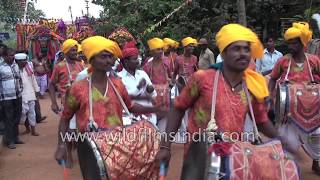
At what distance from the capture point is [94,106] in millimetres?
4238

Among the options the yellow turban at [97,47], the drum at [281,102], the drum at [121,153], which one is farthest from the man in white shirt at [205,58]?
the drum at [121,153]

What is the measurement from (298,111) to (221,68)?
2506 mm

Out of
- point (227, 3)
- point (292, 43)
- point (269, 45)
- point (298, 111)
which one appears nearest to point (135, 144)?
point (298, 111)

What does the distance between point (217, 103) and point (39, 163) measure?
492 cm

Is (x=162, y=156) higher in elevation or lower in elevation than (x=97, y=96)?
lower

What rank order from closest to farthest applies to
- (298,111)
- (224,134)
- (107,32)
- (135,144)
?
(224,134)
(135,144)
(298,111)
(107,32)

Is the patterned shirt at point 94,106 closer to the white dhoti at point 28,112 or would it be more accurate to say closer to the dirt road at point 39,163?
the dirt road at point 39,163

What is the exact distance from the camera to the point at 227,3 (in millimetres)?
16016

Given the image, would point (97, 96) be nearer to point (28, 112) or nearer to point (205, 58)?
point (28, 112)

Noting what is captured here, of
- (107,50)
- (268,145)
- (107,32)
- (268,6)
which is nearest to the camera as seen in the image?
(268,145)

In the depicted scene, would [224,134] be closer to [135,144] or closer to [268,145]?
[268,145]

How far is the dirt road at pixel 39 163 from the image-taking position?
6.93m

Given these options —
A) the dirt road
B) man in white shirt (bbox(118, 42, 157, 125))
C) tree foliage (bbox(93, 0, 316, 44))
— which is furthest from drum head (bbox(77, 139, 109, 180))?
tree foliage (bbox(93, 0, 316, 44))

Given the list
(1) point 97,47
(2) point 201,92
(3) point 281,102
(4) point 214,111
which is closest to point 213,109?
(4) point 214,111
